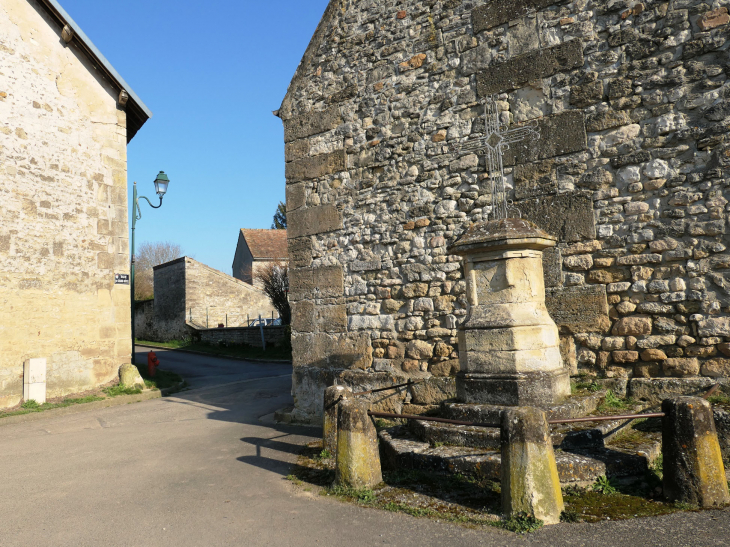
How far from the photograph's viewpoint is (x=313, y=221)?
7426 mm

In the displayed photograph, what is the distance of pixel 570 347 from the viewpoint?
A: 536 cm

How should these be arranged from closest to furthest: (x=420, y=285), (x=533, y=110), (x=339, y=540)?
(x=339, y=540) < (x=533, y=110) < (x=420, y=285)

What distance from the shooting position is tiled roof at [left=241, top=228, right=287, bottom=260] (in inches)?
1294

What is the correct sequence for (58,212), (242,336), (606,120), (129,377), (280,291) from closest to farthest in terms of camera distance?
(606,120), (58,212), (129,377), (280,291), (242,336)

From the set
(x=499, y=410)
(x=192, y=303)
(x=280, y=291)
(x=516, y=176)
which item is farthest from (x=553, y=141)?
(x=192, y=303)

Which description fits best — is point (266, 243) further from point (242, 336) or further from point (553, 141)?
point (553, 141)

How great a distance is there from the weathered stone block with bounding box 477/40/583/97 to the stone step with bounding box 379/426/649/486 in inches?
153

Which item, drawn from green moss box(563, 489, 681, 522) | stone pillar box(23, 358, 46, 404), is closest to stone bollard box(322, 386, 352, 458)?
green moss box(563, 489, 681, 522)

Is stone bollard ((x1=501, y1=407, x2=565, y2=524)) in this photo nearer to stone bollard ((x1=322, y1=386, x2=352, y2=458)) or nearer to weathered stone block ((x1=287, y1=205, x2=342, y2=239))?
stone bollard ((x1=322, y1=386, x2=352, y2=458))

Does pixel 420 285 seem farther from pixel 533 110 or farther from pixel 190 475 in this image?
pixel 190 475

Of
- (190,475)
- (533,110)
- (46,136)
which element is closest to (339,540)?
(190,475)

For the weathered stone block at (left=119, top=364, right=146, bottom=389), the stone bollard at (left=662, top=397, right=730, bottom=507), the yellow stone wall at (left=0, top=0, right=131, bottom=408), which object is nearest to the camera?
the stone bollard at (left=662, top=397, right=730, bottom=507)

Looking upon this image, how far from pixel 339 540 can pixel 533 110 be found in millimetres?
4685

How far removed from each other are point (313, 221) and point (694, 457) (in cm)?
532
